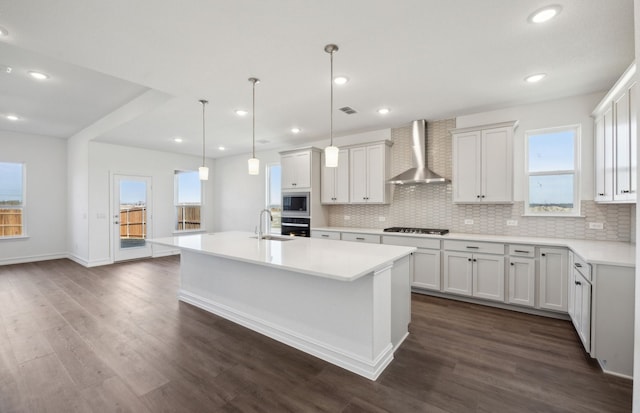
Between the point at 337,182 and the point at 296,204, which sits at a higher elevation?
the point at 337,182

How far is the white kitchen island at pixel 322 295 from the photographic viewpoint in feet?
7.09

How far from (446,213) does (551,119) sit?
176 centimetres

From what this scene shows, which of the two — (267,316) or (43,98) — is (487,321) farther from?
(43,98)

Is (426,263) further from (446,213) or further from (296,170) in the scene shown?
(296,170)

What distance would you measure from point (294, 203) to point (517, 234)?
142 inches

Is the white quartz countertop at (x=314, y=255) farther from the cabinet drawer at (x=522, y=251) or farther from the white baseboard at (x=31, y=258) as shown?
the white baseboard at (x=31, y=258)

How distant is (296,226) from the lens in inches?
214

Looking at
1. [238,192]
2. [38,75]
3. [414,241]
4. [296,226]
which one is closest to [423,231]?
[414,241]

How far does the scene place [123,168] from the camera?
629 cm

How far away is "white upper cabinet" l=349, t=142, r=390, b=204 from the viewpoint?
15.5 feet

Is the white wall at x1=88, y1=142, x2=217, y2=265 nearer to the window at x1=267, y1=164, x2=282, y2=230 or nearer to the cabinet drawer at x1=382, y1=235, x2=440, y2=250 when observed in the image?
the window at x1=267, y1=164, x2=282, y2=230

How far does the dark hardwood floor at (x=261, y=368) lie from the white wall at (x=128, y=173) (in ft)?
8.79

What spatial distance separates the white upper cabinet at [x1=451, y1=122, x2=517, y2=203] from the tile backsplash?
292 mm

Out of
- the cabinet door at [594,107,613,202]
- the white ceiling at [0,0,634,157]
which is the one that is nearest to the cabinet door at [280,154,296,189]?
the white ceiling at [0,0,634,157]
